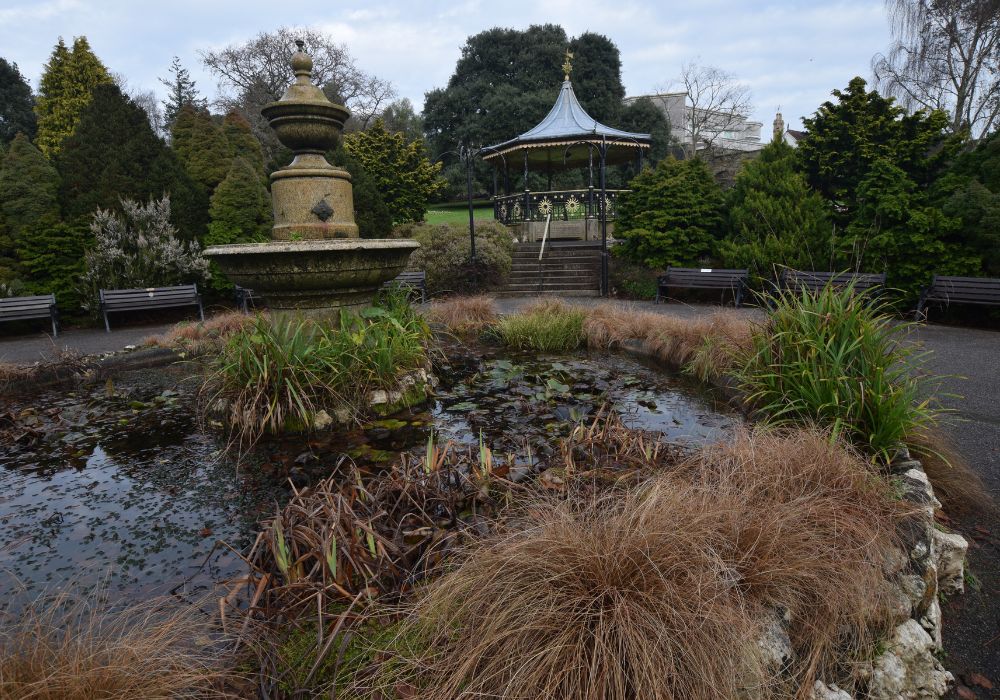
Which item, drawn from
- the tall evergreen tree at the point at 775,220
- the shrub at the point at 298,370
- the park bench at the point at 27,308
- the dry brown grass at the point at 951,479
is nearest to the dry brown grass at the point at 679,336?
the dry brown grass at the point at 951,479

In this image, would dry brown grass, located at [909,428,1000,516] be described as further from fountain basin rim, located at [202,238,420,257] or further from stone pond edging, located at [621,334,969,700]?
fountain basin rim, located at [202,238,420,257]

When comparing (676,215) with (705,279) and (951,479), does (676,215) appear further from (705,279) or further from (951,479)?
(951,479)

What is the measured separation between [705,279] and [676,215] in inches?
92.5

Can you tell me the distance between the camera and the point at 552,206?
18.4 m

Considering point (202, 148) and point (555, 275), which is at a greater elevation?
point (202, 148)

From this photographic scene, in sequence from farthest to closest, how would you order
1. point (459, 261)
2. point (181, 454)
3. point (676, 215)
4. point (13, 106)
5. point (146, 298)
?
point (13, 106) < point (459, 261) < point (676, 215) < point (146, 298) < point (181, 454)

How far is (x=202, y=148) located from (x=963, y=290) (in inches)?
653

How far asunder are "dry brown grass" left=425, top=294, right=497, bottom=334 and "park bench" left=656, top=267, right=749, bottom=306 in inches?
161

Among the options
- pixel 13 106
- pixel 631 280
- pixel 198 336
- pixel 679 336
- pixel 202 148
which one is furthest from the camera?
pixel 13 106

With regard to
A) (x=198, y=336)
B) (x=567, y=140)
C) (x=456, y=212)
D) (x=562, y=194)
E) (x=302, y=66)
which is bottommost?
(x=198, y=336)

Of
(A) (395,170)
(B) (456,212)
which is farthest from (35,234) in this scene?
(B) (456,212)

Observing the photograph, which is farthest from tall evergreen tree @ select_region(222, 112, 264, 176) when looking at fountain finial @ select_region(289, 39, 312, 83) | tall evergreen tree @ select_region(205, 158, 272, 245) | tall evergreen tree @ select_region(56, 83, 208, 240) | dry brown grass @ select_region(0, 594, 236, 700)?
dry brown grass @ select_region(0, 594, 236, 700)

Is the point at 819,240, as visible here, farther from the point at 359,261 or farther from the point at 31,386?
the point at 31,386

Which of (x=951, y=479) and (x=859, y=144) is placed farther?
(x=859, y=144)
